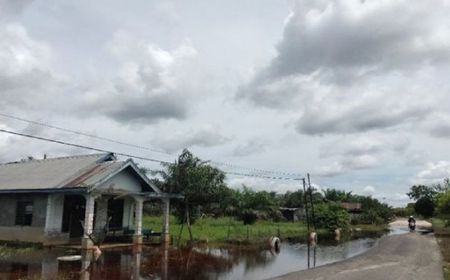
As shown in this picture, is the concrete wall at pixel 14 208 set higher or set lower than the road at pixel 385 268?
higher

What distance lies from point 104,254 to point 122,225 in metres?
7.74

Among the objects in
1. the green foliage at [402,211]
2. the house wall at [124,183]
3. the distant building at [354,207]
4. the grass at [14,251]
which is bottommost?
the grass at [14,251]

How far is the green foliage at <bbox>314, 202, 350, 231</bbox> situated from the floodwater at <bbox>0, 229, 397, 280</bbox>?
2331 centimetres

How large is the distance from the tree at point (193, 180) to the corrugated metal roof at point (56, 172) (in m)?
3.92

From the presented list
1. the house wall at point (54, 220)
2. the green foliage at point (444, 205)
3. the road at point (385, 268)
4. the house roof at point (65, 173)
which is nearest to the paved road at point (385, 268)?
the road at point (385, 268)

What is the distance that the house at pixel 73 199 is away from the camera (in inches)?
998

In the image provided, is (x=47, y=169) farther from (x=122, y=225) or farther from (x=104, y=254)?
(x=104, y=254)

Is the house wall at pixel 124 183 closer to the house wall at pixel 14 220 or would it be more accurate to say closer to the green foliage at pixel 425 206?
the house wall at pixel 14 220

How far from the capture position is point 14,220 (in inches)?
1075

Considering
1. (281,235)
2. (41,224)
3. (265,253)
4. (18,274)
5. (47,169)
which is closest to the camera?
(18,274)

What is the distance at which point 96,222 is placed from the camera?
93.0 feet

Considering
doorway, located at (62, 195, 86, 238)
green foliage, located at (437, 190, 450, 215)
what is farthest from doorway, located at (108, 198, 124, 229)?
green foliage, located at (437, 190, 450, 215)

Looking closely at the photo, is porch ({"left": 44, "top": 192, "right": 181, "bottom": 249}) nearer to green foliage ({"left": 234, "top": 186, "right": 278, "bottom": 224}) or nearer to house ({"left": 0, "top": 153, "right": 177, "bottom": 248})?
house ({"left": 0, "top": 153, "right": 177, "bottom": 248})

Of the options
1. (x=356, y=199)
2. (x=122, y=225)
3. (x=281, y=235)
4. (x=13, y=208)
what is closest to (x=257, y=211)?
(x=281, y=235)
